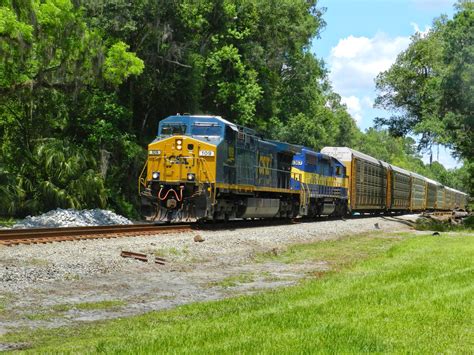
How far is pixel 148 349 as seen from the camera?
6367 millimetres

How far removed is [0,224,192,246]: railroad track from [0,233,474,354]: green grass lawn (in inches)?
291

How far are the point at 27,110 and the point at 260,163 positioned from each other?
14.4 m

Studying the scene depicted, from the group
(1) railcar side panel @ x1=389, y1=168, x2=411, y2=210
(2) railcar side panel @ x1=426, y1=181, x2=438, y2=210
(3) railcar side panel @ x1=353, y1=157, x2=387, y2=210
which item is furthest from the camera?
(2) railcar side panel @ x1=426, y1=181, x2=438, y2=210

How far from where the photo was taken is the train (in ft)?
75.3

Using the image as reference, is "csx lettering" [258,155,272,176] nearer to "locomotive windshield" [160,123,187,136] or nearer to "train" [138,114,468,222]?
"train" [138,114,468,222]

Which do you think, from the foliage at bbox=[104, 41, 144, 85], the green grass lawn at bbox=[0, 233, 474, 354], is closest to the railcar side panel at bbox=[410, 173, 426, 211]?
the foliage at bbox=[104, 41, 144, 85]

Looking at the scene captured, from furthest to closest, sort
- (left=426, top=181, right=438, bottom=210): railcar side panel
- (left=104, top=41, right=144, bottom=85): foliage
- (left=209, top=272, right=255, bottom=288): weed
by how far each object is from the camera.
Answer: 1. (left=426, top=181, right=438, bottom=210): railcar side panel
2. (left=104, top=41, right=144, bottom=85): foliage
3. (left=209, top=272, right=255, bottom=288): weed

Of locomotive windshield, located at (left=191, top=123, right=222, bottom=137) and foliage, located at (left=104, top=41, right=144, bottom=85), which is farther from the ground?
foliage, located at (left=104, top=41, right=144, bottom=85)

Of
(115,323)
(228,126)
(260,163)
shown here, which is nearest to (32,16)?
(228,126)

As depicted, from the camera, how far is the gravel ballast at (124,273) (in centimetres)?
980

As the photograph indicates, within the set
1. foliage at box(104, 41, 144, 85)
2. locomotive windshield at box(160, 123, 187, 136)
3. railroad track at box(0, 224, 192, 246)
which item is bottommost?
railroad track at box(0, 224, 192, 246)

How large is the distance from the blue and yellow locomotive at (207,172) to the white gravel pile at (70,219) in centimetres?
391

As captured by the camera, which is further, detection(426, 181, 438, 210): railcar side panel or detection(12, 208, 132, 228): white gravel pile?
detection(426, 181, 438, 210): railcar side panel

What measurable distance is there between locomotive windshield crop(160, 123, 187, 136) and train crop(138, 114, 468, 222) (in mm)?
38
